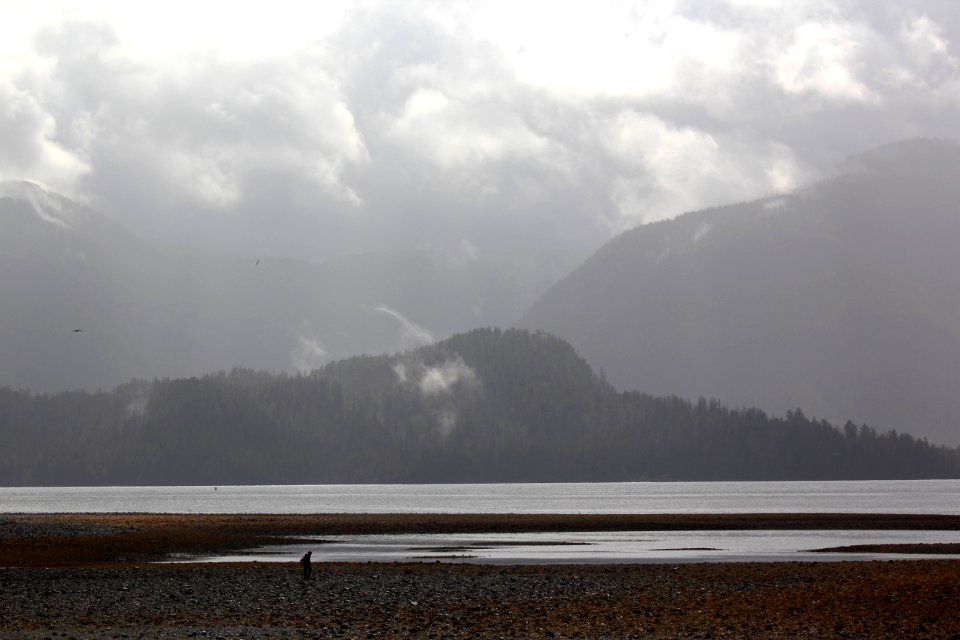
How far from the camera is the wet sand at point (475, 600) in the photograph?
54875 millimetres

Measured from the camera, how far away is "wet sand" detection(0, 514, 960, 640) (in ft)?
180

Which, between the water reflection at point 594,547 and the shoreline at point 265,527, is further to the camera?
the shoreline at point 265,527

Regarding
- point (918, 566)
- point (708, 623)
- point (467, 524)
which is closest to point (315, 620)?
point (708, 623)

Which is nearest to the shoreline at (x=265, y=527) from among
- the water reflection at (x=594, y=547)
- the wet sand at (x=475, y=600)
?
the wet sand at (x=475, y=600)

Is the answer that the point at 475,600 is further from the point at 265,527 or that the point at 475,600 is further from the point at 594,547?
the point at 265,527

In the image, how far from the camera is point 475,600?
214 ft

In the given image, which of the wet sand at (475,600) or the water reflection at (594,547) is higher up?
the water reflection at (594,547)

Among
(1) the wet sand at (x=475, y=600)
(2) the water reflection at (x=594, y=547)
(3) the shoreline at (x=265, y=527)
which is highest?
(3) the shoreline at (x=265, y=527)

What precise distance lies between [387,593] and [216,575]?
15734 mm

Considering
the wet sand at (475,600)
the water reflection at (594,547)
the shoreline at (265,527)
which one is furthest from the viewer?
the shoreline at (265,527)

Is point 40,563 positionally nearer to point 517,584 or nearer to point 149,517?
point 517,584

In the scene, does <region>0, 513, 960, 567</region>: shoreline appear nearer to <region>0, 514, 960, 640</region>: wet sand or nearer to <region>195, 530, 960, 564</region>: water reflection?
<region>0, 514, 960, 640</region>: wet sand

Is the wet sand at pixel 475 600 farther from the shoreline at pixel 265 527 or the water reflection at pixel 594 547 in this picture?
the water reflection at pixel 594 547

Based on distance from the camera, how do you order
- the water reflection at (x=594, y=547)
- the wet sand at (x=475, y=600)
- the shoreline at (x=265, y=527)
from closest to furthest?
the wet sand at (x=475, y=600), the water reflection at (x=594, y=547), the shoreline at (x=265, y=527)
